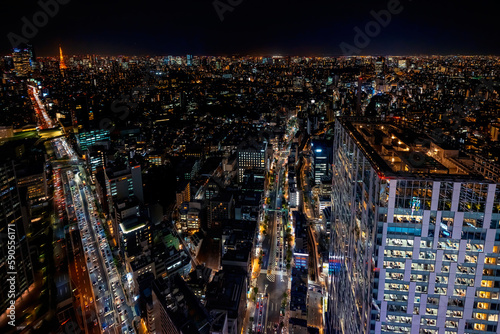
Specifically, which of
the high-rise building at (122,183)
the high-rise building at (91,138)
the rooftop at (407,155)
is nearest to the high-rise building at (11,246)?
the high-rise building at (122,183)

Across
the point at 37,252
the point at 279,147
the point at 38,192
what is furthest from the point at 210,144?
the point at 37,252

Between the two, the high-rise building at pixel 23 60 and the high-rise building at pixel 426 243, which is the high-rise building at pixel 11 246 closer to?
the high-rise building at pixel 426 243

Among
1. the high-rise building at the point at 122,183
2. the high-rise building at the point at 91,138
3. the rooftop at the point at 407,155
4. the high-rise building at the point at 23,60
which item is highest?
the high-rise building at the point at 23,60

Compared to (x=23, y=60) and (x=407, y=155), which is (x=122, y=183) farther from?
(x=23, y=60)

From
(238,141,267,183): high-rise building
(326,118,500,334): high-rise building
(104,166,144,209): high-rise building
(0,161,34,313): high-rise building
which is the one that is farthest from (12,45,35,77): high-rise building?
(326,118,500,334): high-rise building

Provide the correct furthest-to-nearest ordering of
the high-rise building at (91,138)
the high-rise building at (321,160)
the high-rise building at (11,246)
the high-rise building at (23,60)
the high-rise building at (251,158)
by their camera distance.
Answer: the high-rise building at (91,138) < the high-rise building at (23,60) < the high-rise building at (251,158) < the high-rise building at (321,160) < the high-rise building at (11,246)

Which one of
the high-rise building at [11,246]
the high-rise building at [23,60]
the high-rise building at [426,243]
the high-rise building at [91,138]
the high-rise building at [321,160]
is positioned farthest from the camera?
the high-rise building at [91,138]

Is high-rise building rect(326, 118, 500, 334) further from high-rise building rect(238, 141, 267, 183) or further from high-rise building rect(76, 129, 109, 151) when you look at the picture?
high-rise building rect(76, 129, 109, 151)

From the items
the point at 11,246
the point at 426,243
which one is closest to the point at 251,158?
the point at 11,246
